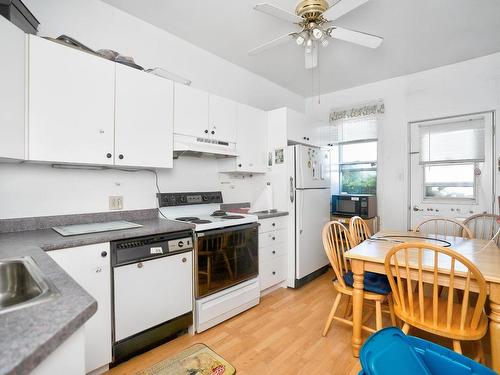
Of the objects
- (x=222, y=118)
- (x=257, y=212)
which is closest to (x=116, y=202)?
(x=222, y=118)

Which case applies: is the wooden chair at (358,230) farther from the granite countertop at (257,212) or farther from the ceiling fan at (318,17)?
the ceiling fan at (318,17)

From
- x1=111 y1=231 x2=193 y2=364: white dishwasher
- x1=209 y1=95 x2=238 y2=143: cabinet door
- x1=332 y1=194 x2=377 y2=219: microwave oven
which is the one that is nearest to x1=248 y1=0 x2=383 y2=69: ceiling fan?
x1=209 y1=95 x2=238 y2=143: cabinet door

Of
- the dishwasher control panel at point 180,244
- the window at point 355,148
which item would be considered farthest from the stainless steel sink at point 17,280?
the window at point 355,148

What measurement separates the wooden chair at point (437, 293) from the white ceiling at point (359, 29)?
79.0 inches

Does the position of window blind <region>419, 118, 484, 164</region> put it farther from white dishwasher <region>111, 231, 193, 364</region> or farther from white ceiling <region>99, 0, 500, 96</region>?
white dishwasher <region>111, 231, 193, 364</region>

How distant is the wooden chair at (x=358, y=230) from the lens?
228 cm

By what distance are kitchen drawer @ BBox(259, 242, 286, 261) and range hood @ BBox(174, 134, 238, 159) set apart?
1061 millimetres

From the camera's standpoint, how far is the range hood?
7.42 feet

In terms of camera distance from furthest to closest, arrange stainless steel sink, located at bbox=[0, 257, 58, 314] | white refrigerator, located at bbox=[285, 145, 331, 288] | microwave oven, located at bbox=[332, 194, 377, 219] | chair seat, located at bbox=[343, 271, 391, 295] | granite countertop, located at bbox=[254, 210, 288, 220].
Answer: microwave oven, located at bbox=[332, 194, 377, 219], white refrigerator, located at bbox=[285, 145, 331, 288], granite countertop, located at bbox=[254, 210, 288, 220], chair seat, located at bbox=[343, 271, 391, 295], stainless steel sink, located at bbox=[0, 257, 58, 314]

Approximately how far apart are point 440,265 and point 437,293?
6.8 inches

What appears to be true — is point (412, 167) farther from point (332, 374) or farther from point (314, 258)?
point (332, 374)

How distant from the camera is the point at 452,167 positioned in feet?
10.7

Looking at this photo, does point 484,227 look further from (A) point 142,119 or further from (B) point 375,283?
(A) point 142,119

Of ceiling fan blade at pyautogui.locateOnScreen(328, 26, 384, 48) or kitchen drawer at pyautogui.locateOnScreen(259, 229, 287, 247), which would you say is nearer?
ceiling fan blade at pyautogui.locateOnScreen(328, 26, 384, 48)
